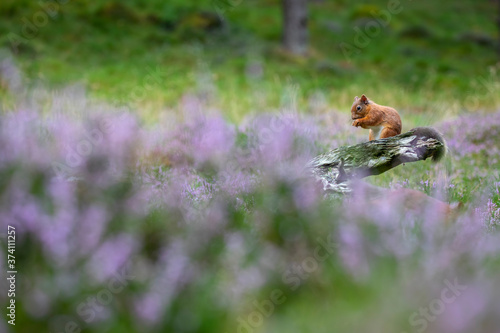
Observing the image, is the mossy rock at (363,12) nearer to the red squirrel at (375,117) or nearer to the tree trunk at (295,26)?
the tree trunk at (295,26)

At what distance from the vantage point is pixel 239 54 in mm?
15812

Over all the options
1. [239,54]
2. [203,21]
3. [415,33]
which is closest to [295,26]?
[239,54]

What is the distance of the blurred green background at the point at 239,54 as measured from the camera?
10.4 m

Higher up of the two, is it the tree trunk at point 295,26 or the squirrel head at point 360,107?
the squirrel head at point 360,107

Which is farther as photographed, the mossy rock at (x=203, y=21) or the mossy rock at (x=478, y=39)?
the mossy rock at (x=478, y=39)

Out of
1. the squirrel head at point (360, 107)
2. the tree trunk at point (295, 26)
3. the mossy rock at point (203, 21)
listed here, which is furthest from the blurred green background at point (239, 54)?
the squirrel head at point (360, 107)

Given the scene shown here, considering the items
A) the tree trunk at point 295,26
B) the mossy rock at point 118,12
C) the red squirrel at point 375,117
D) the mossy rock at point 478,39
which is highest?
the red squirrel at point 375,117

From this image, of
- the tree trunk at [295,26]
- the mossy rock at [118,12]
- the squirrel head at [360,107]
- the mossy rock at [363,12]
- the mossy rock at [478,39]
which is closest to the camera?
the squirrel head at [360,107]

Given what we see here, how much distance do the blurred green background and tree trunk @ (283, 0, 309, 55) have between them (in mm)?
389

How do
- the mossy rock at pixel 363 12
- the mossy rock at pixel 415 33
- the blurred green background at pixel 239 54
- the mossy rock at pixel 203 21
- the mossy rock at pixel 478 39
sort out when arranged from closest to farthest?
1. the blurred green background at pixel 239 54
2. the mossy rock at pixel 203 21
3. the mossy rock at pixel 415 33
4. the mossy rock at pixel 478 39
5. the mossy rock at pixel 363 12

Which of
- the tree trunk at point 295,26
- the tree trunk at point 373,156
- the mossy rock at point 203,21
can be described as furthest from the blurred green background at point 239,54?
the tree trunk at point 373,156

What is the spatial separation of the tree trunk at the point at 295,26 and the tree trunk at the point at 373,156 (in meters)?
14.6

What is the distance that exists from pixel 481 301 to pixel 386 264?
12.6 inches

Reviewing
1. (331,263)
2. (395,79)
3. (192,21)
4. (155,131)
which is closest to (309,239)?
(331,263)
